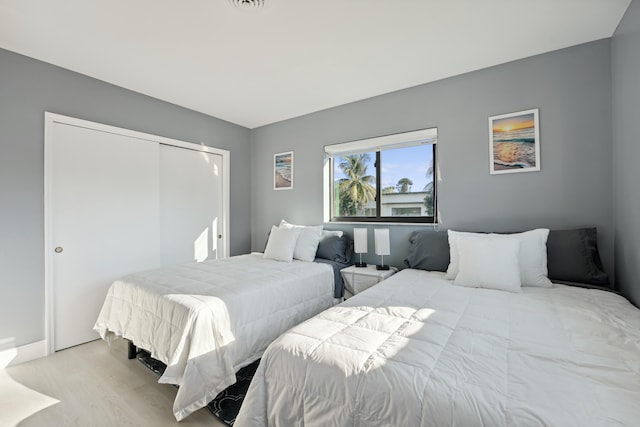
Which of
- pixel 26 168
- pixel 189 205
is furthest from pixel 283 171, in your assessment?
pixel 26 168

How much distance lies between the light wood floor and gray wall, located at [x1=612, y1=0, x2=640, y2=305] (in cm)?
283

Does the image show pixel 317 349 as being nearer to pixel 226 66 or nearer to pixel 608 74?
pixel 226 66

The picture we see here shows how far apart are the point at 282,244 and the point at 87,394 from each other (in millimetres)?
1909

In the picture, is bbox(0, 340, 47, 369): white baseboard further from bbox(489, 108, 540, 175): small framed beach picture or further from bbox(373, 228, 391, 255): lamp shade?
bbox(489, 108, 540, 175): small framed beach picture

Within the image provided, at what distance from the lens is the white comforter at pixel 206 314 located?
1.69 m

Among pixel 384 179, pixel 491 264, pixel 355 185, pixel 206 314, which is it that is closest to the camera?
pixel 206 314

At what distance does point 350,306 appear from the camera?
1.62 meters

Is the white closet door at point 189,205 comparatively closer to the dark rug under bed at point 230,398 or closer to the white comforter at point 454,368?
the dark rug under bed at point 230,398

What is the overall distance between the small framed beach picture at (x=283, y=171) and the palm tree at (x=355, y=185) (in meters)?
0.74

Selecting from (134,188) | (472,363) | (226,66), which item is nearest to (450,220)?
(472,363)

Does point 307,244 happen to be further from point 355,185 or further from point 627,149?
point 627,149

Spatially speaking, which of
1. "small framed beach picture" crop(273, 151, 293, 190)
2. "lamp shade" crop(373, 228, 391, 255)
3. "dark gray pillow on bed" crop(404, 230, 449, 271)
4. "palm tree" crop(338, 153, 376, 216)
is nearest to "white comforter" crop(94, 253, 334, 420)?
"lamp shade" crop(373, 228, 391, 255)

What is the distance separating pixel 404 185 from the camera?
3.22m

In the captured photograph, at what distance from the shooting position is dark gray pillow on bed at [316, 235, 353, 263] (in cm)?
317
